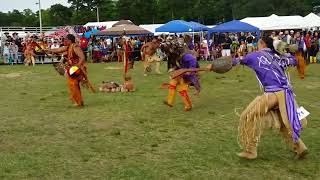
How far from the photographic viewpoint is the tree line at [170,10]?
7469cm

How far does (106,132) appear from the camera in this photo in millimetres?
8438

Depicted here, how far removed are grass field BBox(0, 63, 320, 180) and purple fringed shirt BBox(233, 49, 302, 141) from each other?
1.83ft

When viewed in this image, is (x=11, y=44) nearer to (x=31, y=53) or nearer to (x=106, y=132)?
(x=31, y=53)

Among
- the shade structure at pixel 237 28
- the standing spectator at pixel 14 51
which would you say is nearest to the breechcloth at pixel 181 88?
the shade structure at pixel 237 28

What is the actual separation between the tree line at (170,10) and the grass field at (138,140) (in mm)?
62230

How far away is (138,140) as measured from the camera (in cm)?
778

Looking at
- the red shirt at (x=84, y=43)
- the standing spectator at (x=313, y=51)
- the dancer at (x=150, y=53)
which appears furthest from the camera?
the red shirt at (x=84, y=43)

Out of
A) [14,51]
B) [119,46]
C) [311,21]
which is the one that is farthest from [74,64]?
[311,21]

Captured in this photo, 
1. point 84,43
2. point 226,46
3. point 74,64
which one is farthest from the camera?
point 84,43

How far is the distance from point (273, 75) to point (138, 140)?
8.12 ft

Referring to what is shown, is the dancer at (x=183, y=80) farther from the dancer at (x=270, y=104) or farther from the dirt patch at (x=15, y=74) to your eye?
the dirt patch at (x=15, y=74)

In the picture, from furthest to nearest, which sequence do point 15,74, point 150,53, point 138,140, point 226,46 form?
point 226,46
point 15,74
point 150,53
point 138,140

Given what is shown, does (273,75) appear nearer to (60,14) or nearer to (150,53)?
(150,53)

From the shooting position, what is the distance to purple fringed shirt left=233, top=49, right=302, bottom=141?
6.25m
